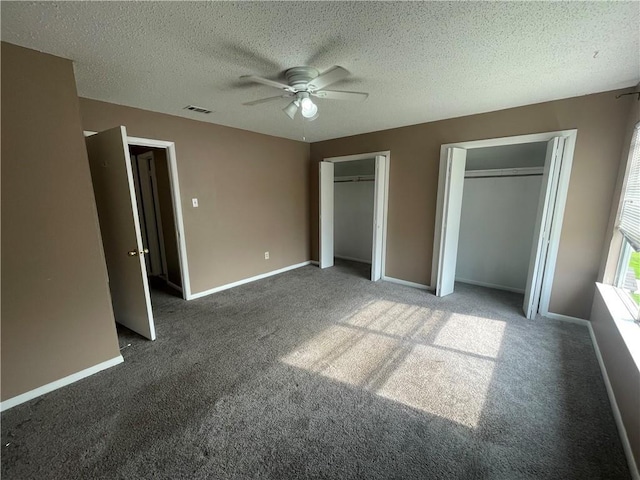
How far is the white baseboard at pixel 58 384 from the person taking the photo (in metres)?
1.80

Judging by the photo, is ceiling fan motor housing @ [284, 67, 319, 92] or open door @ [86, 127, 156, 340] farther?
open door @ [86, 127, 156, 340]

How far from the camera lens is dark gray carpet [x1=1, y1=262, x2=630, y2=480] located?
1408 millimetres

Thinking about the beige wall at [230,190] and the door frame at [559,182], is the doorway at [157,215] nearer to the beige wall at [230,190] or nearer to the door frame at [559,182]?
the beige wall at [230,190]

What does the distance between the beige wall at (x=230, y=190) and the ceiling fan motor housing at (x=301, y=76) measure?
1.91 meters

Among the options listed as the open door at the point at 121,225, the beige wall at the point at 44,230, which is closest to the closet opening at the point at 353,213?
the open door at the point at 121,225

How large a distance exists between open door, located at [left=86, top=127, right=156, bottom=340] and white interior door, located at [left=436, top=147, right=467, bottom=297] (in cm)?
Answer: 338

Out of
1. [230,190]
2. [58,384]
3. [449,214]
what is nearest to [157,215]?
[230,190]

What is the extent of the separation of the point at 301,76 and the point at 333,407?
241cm

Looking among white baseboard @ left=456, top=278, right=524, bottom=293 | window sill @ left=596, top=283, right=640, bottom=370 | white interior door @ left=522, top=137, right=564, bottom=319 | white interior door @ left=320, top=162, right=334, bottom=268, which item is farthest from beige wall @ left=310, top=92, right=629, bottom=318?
white interior door @ left=320, top=162, right=334, bottom=268

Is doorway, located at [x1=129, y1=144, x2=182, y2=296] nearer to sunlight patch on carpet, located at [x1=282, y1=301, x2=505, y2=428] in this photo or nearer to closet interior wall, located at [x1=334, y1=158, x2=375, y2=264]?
sunlight patch on carpet, located at [x1=282, y1=301, x2=505, y2=428]

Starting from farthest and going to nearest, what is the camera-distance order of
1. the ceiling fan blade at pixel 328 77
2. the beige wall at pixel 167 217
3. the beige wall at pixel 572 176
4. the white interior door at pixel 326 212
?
1. the white interior door at pixel 326 212
2. the beige wall at pixel 167 217
3. the beige wall at pixel 572 176
4. the ceiling fan blade at pixel 328 77

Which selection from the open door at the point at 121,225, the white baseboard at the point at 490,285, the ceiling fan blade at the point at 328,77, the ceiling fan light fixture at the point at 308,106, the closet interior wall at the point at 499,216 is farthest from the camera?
the white baseboard at the point at 490,285

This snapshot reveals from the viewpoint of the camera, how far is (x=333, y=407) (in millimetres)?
1771

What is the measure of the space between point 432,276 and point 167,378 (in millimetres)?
3322
